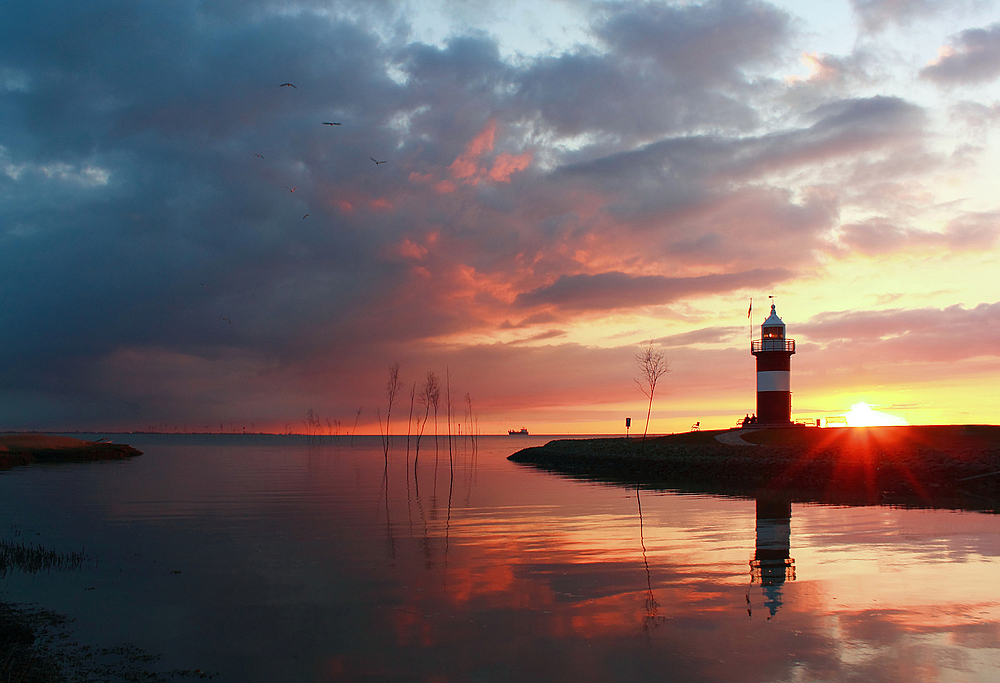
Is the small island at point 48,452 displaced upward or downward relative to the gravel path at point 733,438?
downward

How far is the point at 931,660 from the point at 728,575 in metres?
6.42

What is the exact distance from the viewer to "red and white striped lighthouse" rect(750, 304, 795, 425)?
2660 inches

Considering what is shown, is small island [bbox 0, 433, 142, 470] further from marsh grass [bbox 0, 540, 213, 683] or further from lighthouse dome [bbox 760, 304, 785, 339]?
lighthouse dome [bbox 760, 304, 785, 339]

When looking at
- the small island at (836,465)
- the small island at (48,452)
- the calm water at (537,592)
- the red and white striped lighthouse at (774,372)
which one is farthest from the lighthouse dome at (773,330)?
the small island at (48,452)

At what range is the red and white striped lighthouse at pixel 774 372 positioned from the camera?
222 feet

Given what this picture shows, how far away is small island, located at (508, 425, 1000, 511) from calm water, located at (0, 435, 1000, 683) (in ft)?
32.6

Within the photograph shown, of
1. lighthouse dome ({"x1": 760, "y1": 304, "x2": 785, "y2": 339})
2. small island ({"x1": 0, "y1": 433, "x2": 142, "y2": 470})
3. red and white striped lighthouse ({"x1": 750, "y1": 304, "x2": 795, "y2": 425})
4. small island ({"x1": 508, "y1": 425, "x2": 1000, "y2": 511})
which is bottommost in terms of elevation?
small island ({"x1": 0, "y1": 433, "x2": 142, "y2": 470})

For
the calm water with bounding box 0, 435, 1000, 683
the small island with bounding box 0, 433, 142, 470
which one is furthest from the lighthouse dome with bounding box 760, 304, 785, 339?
the small island with bounding box 0, 433, 142, 470

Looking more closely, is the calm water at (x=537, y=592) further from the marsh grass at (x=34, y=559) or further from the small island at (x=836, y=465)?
the small island at (x=836, y=465)

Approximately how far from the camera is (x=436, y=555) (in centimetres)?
2111

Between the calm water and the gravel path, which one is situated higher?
the gravel path

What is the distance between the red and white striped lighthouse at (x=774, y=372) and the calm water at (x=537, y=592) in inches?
1491

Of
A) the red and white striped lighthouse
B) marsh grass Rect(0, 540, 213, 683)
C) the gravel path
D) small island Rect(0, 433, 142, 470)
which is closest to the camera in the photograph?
marsh grass Rect(0, 540, 213, 683)

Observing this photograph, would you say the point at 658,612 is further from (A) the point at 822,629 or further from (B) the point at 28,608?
(B) the point at 28,608
